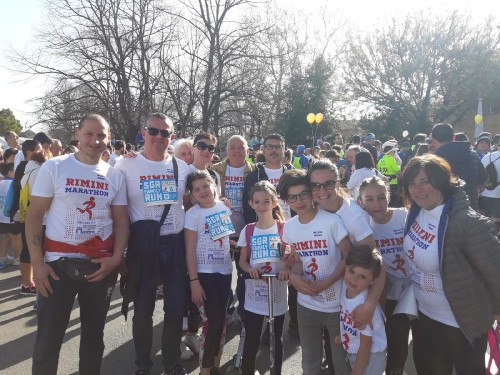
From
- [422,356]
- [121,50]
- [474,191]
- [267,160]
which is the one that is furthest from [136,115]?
[422,356]

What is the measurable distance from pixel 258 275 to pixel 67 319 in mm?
1486

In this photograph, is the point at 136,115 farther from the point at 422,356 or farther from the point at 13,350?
the point at 422,356

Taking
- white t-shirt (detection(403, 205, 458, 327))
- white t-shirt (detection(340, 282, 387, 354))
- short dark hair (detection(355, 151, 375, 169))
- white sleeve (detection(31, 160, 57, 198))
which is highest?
short dark hair (detection(355, 151, 375, 169))

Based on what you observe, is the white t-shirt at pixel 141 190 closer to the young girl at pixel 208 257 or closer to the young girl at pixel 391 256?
the young girl at pixel 208 257

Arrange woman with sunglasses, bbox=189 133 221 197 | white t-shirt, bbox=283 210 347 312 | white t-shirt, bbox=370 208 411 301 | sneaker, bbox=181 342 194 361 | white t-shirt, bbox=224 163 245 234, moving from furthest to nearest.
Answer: white t-shirt, bbox=224 163 245 234 → woman with sunglasses, bbox=189 133 221 197 → sneaker, bbox=181 342 194 361 → white t-shirt, bbox=370 208 411 301 → white t-shirt, bbox=283 210 347 312

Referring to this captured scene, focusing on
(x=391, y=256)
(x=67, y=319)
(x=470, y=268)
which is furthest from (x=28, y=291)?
(x=470, y=268)

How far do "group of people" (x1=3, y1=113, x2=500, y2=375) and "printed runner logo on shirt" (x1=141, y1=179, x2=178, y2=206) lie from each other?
12 mm

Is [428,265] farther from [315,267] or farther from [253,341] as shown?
[253,341]

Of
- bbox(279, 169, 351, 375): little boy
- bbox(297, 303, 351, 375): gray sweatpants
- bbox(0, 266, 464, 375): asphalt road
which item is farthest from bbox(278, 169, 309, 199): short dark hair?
bbox(0, 266, 464, 375): asphalt road

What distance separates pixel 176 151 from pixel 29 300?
10.4 ft

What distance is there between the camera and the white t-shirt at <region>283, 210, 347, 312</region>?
9.61ft

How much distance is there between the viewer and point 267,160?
4.61 m

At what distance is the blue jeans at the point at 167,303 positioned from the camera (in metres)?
3.41

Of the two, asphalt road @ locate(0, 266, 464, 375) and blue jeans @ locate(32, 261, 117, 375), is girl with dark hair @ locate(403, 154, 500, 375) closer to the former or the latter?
asphalt road @ locate(0, 266, 464, 375)
